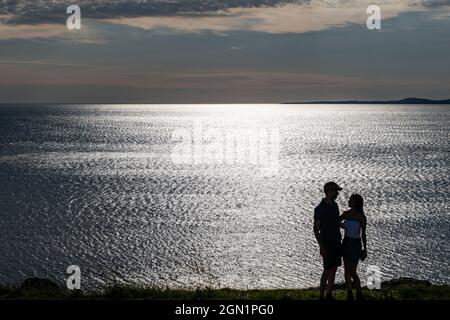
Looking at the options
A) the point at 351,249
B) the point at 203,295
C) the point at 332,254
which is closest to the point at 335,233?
the point at 332,254

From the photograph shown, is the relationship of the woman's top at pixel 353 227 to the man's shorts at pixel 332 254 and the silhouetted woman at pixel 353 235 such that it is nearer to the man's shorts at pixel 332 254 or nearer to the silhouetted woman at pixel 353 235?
the silhouetted woman at pixel 353 235

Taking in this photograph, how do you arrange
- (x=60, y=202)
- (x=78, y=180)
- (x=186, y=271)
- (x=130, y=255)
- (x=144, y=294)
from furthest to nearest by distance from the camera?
(x=78, y=180) < (x=60, y=202) < (x=130, y=255) < (x=186, y=271) < (x=144, y=294)

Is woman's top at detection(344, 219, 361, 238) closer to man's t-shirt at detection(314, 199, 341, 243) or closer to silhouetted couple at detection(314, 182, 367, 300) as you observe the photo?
silhouetted couple at detection(314, 182, 367, 300)

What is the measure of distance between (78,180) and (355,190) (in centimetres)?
4473

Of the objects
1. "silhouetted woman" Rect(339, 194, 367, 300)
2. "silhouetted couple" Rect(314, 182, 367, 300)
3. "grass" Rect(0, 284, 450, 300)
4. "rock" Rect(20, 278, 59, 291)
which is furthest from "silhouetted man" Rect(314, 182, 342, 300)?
"rock" Rect(20, 278, 59, 291)

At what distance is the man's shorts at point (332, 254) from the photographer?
Answer: 13.2 m

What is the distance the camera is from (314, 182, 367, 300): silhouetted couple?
13125 mm

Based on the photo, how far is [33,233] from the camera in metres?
58.8

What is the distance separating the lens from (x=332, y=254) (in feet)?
43.8

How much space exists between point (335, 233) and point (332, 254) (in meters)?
0.53
